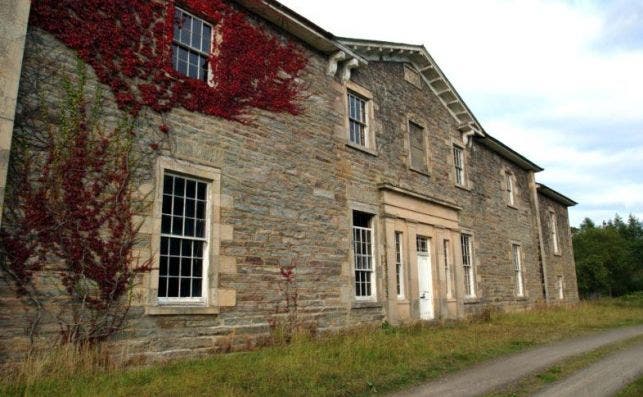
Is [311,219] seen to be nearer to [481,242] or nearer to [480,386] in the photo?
[480,386]

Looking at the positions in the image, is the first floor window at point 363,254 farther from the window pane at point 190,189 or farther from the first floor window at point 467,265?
the first floor window at point 467,265

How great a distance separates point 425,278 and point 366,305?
3.53 m

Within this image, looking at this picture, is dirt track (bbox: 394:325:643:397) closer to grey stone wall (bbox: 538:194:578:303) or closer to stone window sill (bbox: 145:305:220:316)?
stone window sill (bbox: 145:305:220:316)

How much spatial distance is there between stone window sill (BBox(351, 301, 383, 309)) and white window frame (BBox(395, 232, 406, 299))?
127 centimetres

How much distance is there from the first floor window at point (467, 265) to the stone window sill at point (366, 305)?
5.95m

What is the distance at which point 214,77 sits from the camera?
9.75m

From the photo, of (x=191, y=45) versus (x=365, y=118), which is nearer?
(x=191, y=45)

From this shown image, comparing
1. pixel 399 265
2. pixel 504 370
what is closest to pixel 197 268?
pixel 504 370

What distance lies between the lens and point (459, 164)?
18.6 metres

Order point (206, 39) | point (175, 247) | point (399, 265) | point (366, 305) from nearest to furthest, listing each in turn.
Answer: point (175, 247) < point (206, 39) < point (366, 305) < point (399, 265)

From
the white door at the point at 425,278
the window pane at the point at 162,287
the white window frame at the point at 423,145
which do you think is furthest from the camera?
the white window frame at the point at 423,145

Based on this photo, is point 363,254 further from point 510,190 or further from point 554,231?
point 554,231

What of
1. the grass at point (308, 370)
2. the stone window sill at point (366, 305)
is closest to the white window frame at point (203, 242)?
the grass at point (308, 370)

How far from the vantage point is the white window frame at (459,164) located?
18297 millimetres
